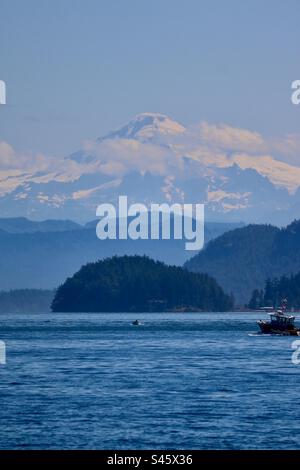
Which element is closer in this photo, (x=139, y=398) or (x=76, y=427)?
(x=76, y=427)

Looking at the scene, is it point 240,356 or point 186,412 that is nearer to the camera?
point 186,412

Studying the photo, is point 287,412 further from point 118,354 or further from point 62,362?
point 118,354

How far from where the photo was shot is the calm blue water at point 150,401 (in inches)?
3600

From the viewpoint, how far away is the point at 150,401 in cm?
11094

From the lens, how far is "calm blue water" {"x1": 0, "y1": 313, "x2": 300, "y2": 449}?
3600 inches

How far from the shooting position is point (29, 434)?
93.3 metres
